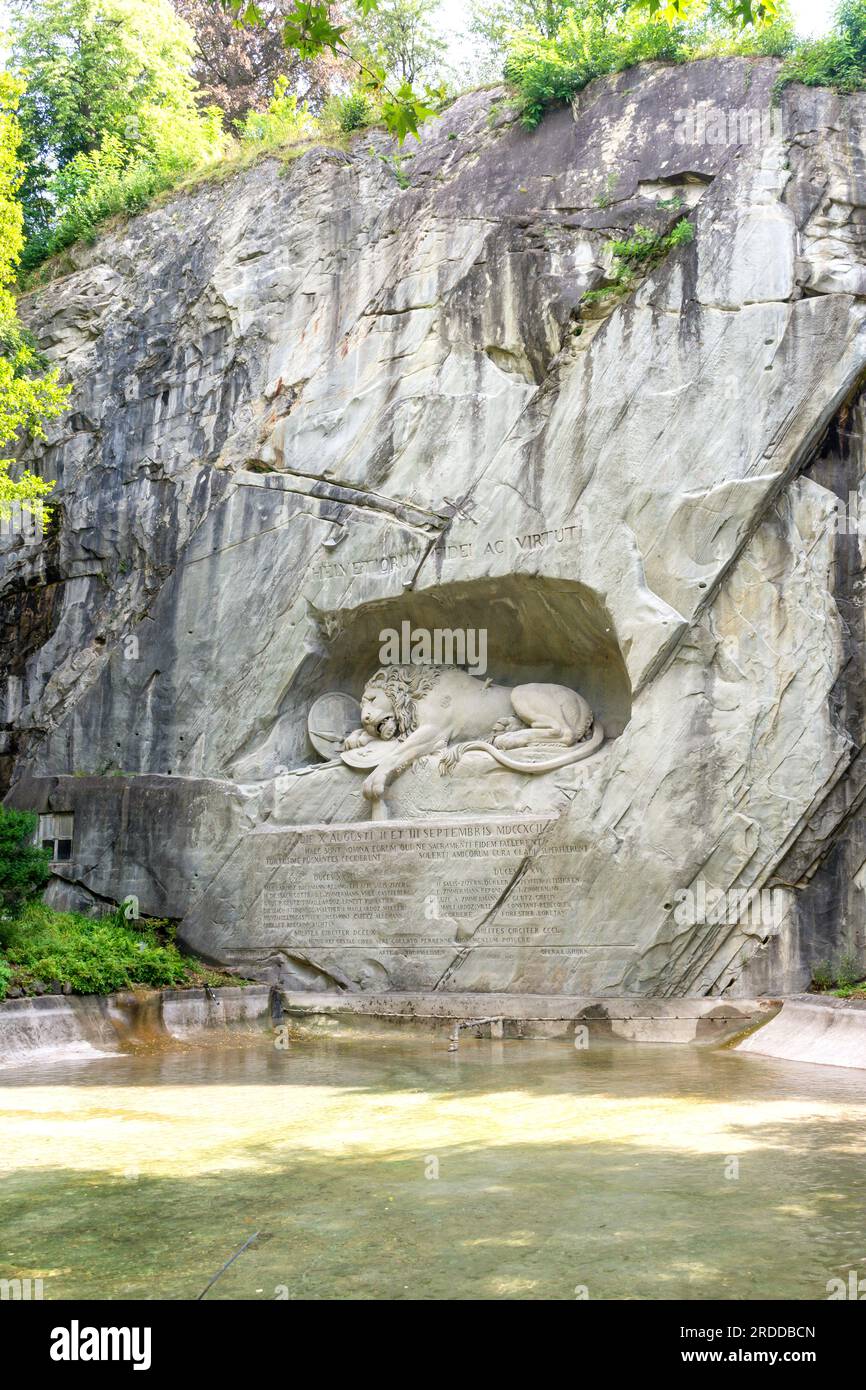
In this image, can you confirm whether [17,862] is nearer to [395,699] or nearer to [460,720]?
[395,699]

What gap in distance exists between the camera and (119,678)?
15.4 meters

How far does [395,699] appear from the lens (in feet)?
46.1

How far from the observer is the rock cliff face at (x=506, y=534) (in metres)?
11.7

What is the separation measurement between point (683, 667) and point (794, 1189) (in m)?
7.38

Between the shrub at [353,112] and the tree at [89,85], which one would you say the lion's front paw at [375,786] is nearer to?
the shrub at [353,112]

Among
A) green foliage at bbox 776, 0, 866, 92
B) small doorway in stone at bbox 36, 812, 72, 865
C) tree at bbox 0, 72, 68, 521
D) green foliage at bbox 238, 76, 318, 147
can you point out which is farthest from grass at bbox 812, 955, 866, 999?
green foliage at bbox 238, 76, 318, 147

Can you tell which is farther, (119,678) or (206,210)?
(206,210)

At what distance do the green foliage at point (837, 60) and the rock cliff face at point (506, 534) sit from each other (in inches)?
12.1

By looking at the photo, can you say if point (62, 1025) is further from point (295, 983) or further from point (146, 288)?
point (146, 288)

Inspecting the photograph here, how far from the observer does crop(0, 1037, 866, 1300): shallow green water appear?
404 cm

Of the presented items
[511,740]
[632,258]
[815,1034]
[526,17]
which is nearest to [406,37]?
[526,17]

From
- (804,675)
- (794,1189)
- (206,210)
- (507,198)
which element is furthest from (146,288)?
(794,1189)

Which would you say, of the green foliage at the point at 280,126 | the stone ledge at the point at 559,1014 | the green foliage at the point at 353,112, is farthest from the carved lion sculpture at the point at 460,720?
the green foliage at the point at 280,126
